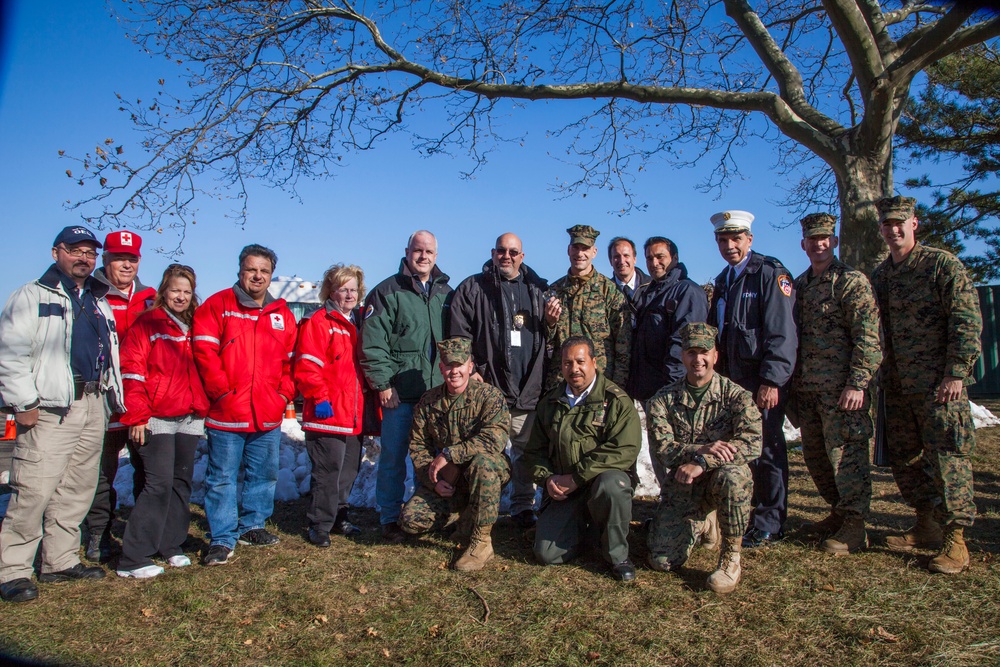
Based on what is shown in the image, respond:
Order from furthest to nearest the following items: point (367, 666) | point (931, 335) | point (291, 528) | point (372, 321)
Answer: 1. point (291, 528)
2. point (372, 321)
3. point (931, 335)
4. point (367, 666)

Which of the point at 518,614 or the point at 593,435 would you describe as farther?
the point at 593,435

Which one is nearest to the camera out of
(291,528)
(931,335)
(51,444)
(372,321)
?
(51,444)

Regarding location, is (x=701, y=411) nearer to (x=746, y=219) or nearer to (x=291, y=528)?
(x=746, y=219)

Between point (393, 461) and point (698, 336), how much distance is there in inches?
99.0

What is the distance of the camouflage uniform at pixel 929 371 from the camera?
168 inches

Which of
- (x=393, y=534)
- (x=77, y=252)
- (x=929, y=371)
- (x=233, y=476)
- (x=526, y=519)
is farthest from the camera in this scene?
(x=526, y=519)

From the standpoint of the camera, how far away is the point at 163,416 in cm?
457

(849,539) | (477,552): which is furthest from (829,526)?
(477,552)

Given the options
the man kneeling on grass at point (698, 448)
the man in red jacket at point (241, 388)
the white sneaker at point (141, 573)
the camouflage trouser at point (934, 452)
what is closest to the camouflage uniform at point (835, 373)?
the camouflage trouser at point (934, 452)

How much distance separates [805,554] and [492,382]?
8.23 ft

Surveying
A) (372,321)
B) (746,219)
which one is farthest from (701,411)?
(372,321)

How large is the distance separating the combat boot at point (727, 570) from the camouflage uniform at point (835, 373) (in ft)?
3.48

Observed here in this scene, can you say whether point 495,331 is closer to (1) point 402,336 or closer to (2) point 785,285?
(1) point 402,336

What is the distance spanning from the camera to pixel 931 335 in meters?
4.45
